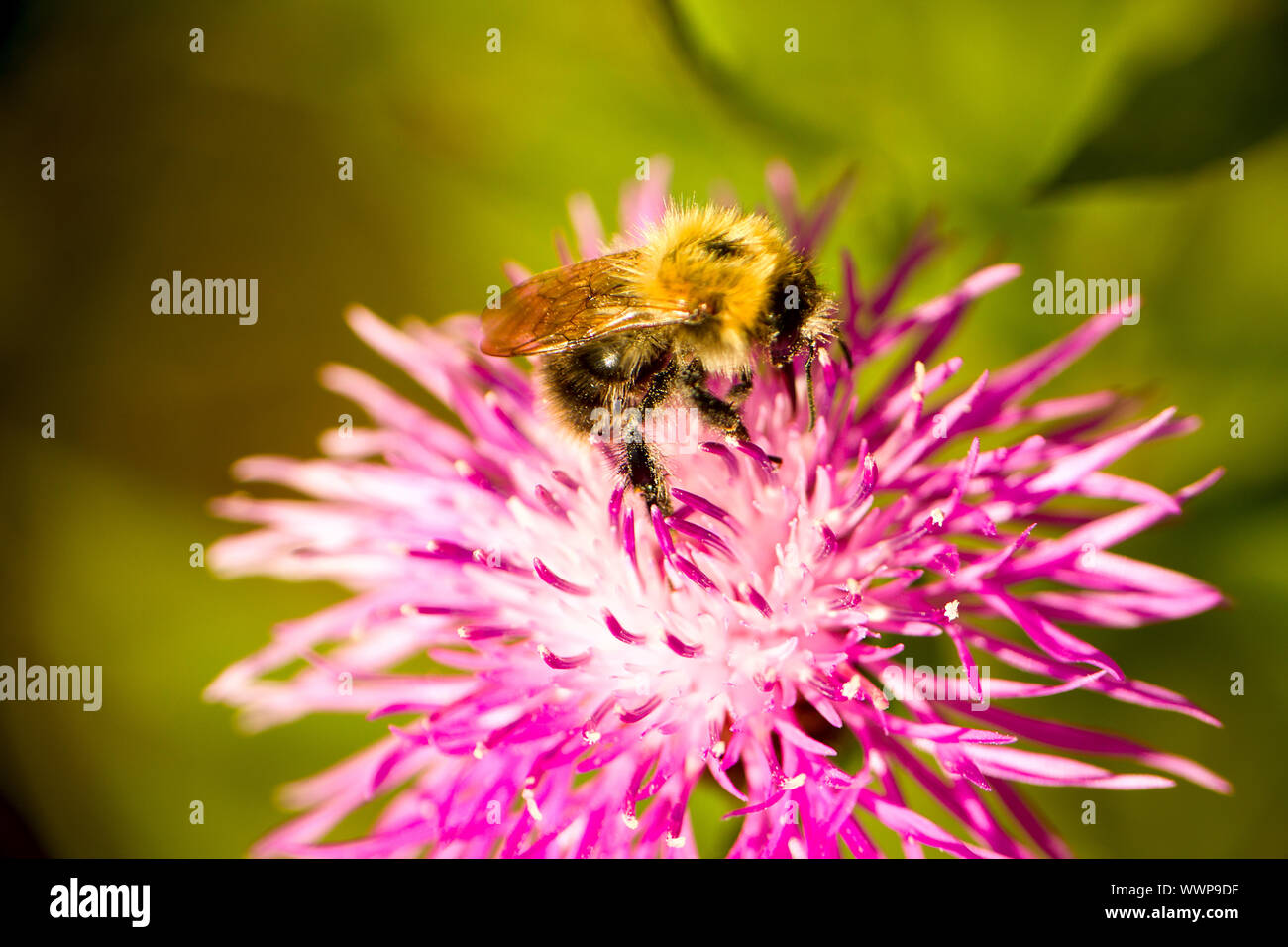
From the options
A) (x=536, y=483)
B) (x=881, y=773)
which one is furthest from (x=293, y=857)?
(x=881, y=773)

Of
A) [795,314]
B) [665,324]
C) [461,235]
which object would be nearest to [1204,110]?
[795,314]

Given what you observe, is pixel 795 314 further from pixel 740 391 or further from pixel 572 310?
pixel 572 310

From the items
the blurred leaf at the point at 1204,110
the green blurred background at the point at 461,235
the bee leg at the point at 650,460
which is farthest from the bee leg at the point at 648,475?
the blurred leaf at the point at 1204,110

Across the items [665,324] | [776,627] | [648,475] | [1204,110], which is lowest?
[776,627]

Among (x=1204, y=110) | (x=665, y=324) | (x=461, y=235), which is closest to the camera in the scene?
(x=665, y=324)

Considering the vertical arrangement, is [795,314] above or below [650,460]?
above

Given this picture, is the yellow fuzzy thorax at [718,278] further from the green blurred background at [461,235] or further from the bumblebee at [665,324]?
the green blurred background at [461,235]

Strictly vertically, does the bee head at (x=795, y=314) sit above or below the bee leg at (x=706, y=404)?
above
